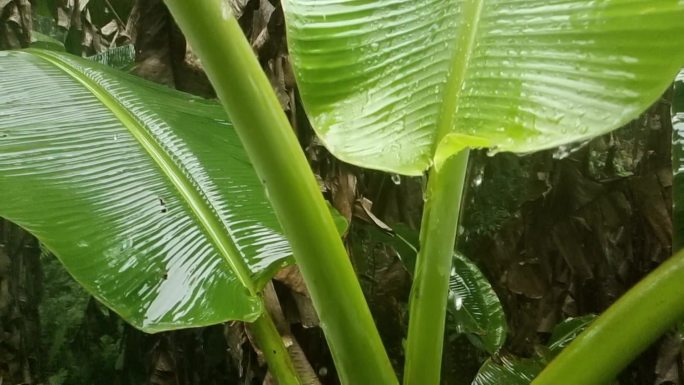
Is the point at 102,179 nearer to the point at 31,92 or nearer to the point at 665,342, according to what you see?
the point at 31,92

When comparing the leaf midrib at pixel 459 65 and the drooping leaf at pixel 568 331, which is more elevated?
the leaf midrib at pixel 459 65

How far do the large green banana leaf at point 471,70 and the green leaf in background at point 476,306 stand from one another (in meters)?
0.54

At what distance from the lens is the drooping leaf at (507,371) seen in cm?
78

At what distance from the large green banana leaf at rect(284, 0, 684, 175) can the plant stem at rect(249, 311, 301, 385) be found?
0.35 m

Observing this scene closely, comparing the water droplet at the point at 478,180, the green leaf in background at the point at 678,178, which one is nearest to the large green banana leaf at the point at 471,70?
the green leaf in background at the point at 678,178

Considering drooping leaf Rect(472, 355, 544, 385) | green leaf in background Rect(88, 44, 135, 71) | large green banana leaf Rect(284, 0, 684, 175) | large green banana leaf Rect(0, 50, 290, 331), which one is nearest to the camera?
large green banana leaf Rect(284, 0, 684, 175)

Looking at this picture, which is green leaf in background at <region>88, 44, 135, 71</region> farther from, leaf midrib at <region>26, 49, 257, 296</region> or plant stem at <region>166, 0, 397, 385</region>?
plant stem at <region>166, 0, 397, 385</region>

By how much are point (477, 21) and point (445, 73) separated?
0.15 ft

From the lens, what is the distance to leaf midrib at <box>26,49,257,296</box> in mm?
605

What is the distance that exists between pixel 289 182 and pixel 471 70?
5.1 inches

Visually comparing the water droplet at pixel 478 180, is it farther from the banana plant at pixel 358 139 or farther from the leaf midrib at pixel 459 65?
the leaf midrib at pixel 459 65

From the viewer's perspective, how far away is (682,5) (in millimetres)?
334

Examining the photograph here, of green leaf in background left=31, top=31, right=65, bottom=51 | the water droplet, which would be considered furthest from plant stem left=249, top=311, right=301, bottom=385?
green leaf in background left=31, top=31, right=65, bottom=51

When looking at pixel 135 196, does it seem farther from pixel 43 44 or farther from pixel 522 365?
pixel 43 44
